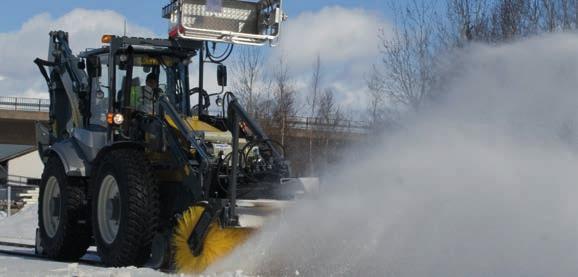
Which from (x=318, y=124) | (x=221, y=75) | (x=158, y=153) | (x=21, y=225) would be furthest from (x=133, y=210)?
(x=318, y=124)

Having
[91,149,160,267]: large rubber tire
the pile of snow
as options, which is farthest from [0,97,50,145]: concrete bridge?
[91,149,160,267]: large rubber tire

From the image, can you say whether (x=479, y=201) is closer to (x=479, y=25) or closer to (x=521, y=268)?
(x=521, y=268)

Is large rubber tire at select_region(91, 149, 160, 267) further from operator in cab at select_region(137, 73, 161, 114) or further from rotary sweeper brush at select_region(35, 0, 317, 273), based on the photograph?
operator in cab at select_region(137, 73, 161, 114)

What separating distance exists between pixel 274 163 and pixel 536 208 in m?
3.35

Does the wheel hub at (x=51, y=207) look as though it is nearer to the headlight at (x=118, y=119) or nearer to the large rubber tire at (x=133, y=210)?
the headlight at (x=118, y=119)

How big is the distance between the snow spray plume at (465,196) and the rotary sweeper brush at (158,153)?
69cm

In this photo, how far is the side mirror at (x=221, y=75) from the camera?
478 inches

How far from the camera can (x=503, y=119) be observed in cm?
883

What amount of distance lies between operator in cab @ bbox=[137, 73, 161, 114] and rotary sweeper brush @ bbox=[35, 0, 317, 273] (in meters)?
0.02

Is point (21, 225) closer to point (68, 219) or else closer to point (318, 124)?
point (318, 124)

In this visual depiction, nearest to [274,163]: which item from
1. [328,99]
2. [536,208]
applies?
[536,208]

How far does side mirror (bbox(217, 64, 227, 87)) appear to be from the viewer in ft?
39.8

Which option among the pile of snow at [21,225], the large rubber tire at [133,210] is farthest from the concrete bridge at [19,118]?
the large rubber tire at [133,210]

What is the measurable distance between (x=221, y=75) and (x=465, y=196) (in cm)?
479
